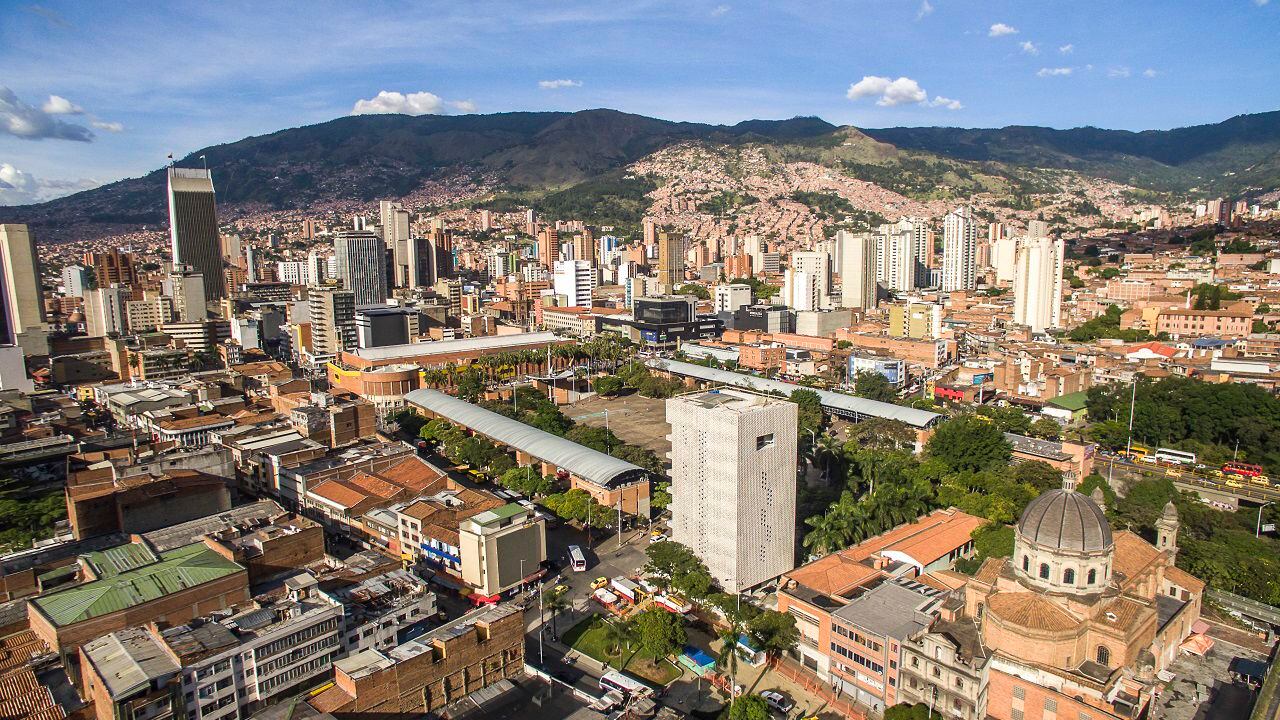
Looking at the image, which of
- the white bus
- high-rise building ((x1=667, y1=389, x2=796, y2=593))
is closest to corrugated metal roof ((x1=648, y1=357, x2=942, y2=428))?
the white bus

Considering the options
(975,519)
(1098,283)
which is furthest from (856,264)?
(975,519)

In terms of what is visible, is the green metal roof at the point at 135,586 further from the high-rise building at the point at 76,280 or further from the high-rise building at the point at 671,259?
the high-rise building at the point at 76,280

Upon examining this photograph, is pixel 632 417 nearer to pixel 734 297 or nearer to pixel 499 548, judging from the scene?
pixel 499 548

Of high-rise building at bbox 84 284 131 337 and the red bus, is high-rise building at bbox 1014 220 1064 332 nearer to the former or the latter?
the red bus

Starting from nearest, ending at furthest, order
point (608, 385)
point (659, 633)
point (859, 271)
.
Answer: point (659, 633) < point (608, 385) < point (859, 271)

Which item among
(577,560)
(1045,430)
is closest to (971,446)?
(1045,430)

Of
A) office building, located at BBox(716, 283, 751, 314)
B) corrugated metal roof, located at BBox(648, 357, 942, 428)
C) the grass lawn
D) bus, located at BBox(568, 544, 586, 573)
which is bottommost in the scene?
the grass lawn

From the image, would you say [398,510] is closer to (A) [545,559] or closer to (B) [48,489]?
(A) [545,559]
